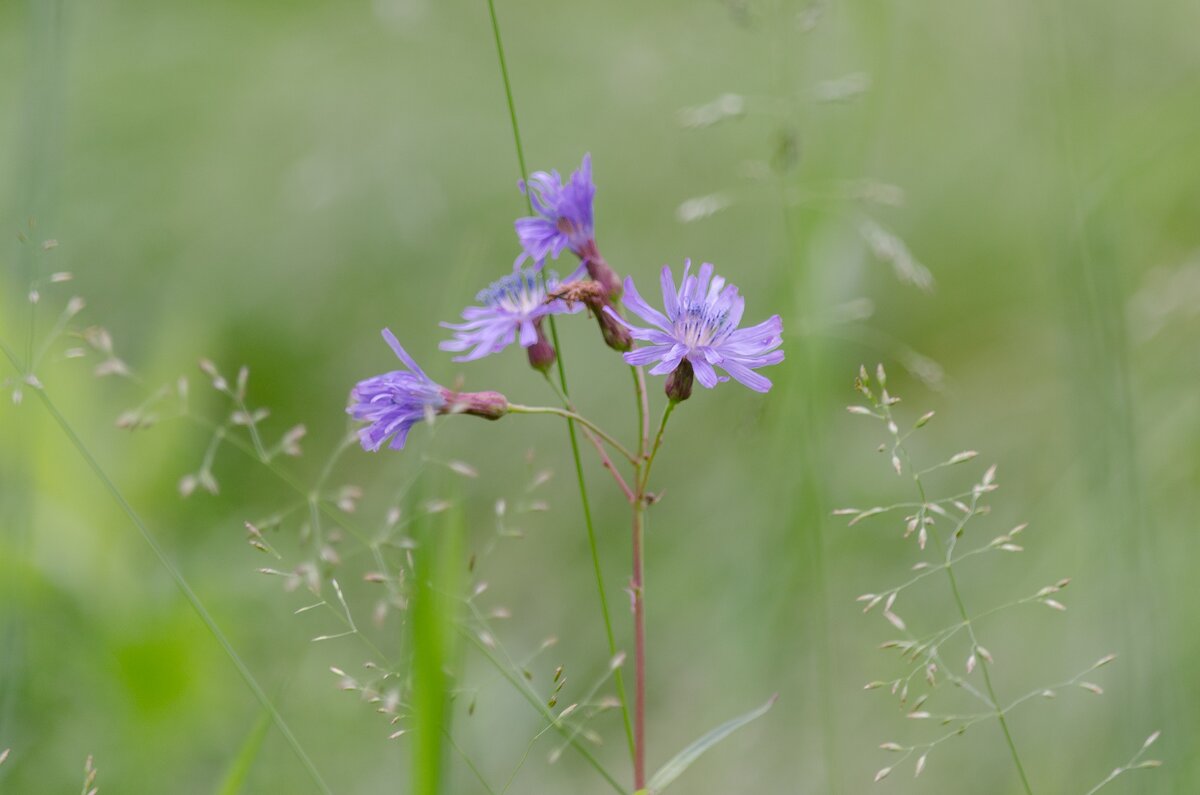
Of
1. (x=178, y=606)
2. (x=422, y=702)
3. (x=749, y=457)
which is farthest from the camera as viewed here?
(x=749, y=457)

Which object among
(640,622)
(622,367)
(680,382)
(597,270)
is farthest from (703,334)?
(622,367)

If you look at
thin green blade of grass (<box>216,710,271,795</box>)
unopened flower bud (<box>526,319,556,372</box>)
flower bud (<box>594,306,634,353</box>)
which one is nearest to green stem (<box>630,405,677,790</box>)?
flower bud (<box>594,306,634,353</box>)

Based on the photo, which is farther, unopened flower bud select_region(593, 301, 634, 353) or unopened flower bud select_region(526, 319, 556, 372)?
unopened flower bud select_region(526, 319, 556, 372)

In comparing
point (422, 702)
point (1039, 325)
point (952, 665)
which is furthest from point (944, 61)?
point (422, 702)

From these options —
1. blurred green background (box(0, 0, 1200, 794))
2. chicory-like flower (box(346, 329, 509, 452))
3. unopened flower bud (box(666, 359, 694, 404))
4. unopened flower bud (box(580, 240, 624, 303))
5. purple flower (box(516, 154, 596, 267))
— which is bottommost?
blurred green background (box(0, 0, 1200, 794))

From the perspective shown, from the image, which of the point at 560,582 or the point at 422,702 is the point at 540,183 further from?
the point at 560,582

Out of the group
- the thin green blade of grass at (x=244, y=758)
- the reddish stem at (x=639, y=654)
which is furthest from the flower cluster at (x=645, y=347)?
the thin green blade of grass at (x=244, y=758)

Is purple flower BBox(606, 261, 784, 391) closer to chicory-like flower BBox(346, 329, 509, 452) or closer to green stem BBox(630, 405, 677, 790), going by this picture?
green stem BBox(630, 405, 677, 790)
